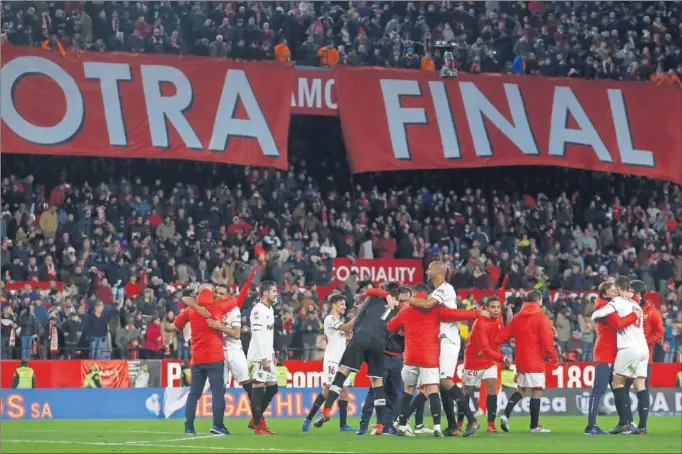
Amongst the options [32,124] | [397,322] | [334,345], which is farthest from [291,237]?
[397,322]

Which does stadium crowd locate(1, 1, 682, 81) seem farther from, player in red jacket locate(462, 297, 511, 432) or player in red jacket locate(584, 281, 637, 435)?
player in red jacket locate(584, 281, 637, 435)

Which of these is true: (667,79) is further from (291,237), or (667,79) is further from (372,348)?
(372,348)

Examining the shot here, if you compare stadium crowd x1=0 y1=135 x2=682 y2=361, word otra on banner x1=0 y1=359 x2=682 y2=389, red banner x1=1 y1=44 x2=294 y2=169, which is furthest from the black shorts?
red banner x1=1 y1=44 x2=294 y2=169

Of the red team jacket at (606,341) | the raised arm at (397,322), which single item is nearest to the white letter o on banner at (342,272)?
the red team jacket at (606,341)

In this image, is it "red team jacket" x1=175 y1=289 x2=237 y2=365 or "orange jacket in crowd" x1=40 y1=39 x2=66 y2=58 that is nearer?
"red team jacket" x1=175 y1=289 x2=237 y2=365

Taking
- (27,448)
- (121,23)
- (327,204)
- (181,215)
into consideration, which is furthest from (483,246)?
(27,448)

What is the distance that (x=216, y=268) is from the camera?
3253cm

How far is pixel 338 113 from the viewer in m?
37.1

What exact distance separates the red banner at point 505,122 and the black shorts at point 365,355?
18.3 meters

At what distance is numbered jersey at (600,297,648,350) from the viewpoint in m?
19.0

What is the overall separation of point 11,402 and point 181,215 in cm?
971

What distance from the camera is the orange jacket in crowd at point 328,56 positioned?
1468 inches

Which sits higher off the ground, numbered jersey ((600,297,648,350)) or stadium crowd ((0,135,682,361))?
stadium crowd ((0,135,682,361))

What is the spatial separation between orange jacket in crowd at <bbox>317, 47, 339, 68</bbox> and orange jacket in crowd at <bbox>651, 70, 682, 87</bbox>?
9476 mm
